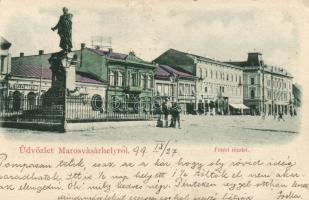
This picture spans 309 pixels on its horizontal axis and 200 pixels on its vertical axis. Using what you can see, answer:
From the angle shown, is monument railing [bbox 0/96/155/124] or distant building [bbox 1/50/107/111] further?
distant building [bbox 1/50/107/111]

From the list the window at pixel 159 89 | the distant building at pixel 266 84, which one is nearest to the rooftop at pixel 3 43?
the distant building at pixel 266 84

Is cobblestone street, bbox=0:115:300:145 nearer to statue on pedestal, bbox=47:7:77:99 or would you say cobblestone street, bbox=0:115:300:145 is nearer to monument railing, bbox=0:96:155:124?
monument railing, bbox=0:96:155:124

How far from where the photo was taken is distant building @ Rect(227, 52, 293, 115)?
7.29 meters

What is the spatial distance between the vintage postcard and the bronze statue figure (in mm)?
13

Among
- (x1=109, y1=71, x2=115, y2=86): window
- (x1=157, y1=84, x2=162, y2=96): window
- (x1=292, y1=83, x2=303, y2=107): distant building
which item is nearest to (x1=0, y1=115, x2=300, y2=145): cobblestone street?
(x1=292, y1=83, x2=303, y2=107): distant building

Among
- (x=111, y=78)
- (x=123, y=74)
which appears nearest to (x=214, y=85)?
(x=111, y=78)

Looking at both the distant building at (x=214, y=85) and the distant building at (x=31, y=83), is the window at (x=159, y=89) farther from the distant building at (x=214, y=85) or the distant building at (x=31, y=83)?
the distant building at (x=31, y=83)

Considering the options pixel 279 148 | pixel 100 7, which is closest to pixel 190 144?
pixel 279 148

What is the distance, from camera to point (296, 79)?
258 inches

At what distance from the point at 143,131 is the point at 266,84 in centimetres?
708

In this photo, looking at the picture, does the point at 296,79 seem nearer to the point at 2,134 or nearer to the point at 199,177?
the point at 199,177

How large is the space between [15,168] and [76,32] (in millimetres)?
2034

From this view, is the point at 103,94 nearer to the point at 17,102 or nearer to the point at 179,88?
the point at 17,102

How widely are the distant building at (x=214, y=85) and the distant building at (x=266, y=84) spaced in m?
0.28
